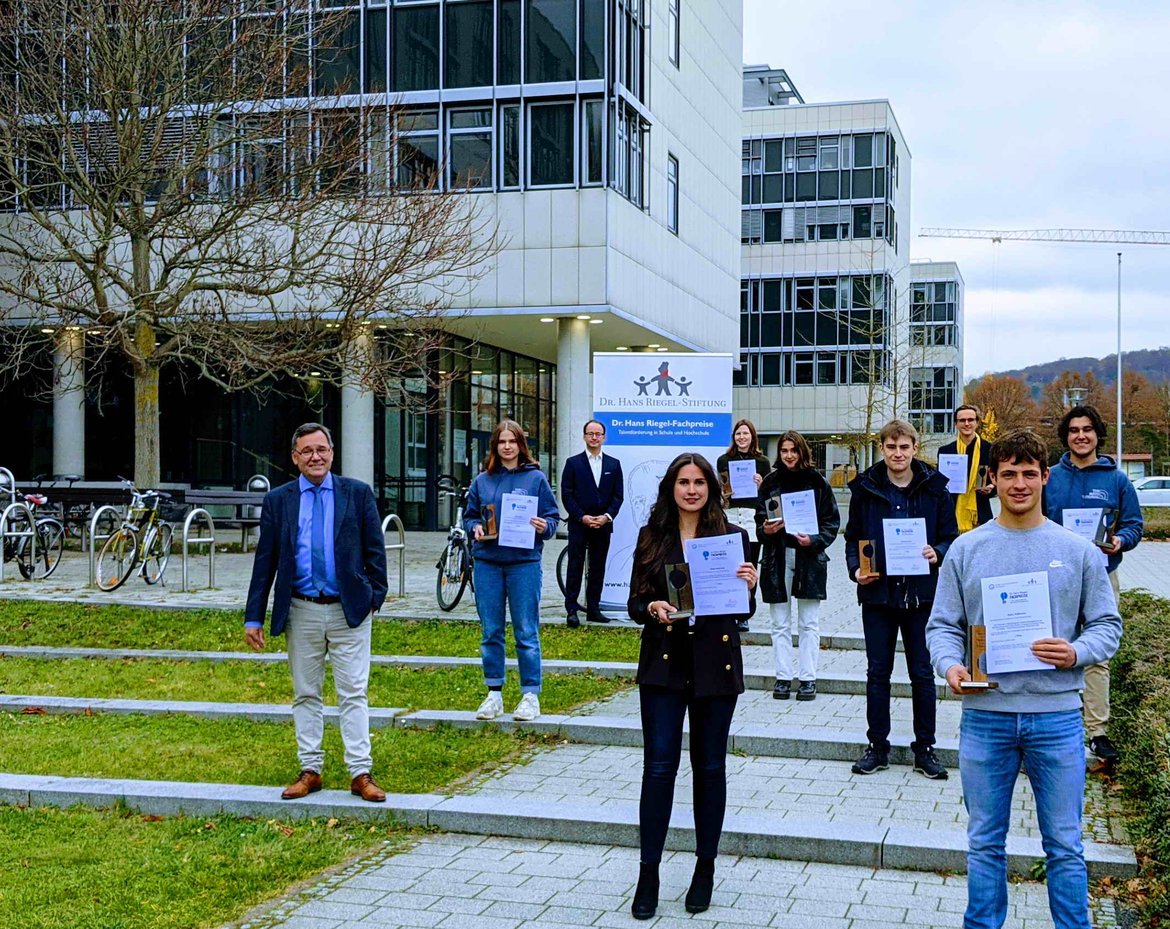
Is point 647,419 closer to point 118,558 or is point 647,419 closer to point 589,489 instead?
point 589,489

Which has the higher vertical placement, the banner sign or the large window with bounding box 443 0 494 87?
the large window with bounding box 443 0 494 87

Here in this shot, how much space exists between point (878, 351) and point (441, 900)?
168ft

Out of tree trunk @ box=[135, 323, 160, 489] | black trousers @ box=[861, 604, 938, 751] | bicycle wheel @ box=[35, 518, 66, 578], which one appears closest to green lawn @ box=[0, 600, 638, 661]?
bicycle wheel @ box=[35, 518, 66, 578]

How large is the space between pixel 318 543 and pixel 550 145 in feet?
69.5

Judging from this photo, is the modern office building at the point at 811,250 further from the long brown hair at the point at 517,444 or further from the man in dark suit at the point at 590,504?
A: the long brown hair at the point at 517,444

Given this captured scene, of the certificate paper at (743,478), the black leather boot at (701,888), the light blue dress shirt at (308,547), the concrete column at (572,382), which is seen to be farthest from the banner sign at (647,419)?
the concrete column at (572,382)

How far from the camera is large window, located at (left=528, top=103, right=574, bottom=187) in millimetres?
26906

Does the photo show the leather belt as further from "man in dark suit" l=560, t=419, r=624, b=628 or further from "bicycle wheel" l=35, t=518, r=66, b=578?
"bicycle wheel" l=35, t=518, r=66, b=578

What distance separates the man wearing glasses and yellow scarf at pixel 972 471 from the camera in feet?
35.6

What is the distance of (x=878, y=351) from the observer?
54.8m

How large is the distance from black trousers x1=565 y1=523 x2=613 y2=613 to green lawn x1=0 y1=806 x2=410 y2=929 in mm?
6640

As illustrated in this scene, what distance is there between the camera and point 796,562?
9477 millimetres

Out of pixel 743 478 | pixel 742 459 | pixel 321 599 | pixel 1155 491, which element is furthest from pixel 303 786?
pixel 1155 491

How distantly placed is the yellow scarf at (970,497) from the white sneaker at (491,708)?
167 inches
